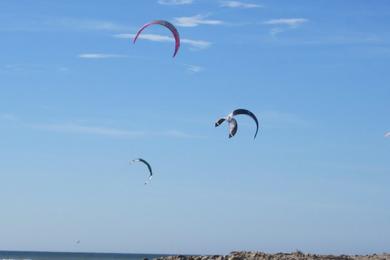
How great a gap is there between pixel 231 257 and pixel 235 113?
950cm

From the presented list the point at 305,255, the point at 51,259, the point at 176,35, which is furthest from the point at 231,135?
the point at 51,259

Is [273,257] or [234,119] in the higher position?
[234,119]

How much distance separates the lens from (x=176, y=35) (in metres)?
35.0

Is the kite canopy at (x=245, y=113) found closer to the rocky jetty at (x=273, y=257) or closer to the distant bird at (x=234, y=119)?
the distant bird at (x=234, y=119)

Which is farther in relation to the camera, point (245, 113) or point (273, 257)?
point (245, 113)

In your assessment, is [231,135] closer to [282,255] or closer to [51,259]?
[282,255]

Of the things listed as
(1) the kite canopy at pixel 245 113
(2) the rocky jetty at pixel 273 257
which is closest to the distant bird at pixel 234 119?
(1) the kite canopy at pixel 245 113

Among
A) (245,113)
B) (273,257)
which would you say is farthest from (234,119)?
(273,257)

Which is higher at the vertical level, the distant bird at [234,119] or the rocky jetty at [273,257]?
the distant bird at [234,119]

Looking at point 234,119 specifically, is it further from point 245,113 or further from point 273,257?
point 273,257

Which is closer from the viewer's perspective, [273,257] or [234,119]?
[273,257]

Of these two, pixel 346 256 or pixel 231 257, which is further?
pixel 346 256

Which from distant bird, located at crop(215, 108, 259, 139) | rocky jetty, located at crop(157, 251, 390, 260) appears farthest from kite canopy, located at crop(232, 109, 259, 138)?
rocky jetty, located at crop(157, 251, 390, 260)

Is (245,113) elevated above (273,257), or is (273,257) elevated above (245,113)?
(245,113)
